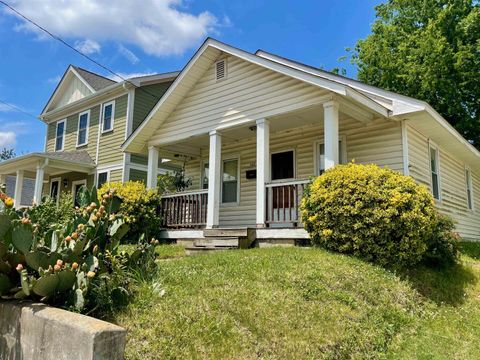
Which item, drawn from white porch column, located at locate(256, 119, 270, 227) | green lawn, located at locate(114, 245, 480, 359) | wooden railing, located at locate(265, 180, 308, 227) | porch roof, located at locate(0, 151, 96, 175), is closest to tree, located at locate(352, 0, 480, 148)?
white porch column, located at locate(256, 119, 270, 227)

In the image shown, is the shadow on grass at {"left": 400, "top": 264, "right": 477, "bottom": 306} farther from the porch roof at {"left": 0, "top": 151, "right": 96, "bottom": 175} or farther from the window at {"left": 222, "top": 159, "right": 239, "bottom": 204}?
the porch roof at {"left": 0, "top": 151, "right": 96, "bottom": 175}

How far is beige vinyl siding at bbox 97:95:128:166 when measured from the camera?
18.3 metres

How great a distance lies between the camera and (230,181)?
12.8m

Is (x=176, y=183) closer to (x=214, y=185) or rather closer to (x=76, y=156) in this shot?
(x=214, y=185)

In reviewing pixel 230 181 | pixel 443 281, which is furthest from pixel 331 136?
pixel 230 181

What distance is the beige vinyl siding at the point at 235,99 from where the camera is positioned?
944 cm

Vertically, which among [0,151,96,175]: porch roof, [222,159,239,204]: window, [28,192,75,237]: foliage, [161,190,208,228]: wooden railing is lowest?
[28,192,75,237]: foliage

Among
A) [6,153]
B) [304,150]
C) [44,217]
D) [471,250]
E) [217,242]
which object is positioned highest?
[6,153]

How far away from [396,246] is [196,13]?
1162 centimetres

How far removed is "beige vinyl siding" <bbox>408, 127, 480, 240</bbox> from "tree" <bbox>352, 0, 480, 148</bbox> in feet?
16.3

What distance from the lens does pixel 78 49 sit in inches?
567

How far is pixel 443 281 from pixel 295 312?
13.3 feet

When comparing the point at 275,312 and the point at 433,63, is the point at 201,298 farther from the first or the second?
the point at 433,63

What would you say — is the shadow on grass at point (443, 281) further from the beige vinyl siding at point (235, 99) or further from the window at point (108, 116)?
the window at point (108, 116)
